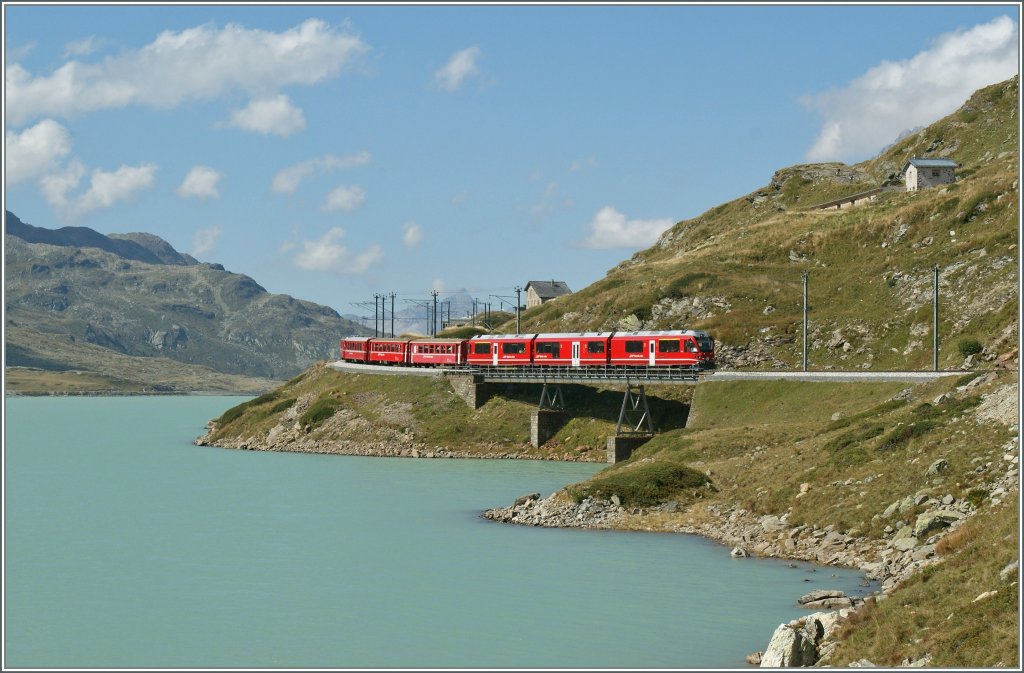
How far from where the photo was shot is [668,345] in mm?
102875

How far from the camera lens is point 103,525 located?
69.6 m

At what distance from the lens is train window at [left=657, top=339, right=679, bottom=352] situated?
102312mm

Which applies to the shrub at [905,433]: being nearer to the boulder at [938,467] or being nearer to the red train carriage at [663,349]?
the boulder at [938,467]

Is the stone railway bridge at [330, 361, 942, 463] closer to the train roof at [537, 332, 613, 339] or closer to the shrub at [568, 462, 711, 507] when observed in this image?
the train roof at [537, 332, 613, 339]

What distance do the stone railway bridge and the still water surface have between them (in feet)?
54.6

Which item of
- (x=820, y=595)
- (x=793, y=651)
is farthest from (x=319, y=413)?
(x=793, y=651)

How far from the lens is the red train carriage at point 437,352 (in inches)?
4904

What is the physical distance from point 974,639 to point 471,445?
81.7 meters

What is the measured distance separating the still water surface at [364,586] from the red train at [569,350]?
23350 millimetres

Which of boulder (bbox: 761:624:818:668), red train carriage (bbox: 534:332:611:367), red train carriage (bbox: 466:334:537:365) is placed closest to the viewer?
boulder (bbox: 761:624:818:668)

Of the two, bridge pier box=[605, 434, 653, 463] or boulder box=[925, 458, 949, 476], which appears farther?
bridge pier box=[605, 434, 653, 463]

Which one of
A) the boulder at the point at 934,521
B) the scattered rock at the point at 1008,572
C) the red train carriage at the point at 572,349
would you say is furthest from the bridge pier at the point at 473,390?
the scattered rock at the point at 1008,572

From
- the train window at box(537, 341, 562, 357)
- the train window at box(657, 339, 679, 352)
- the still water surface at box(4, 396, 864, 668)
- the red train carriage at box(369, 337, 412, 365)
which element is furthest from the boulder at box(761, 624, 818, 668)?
the red train carriage at box(369, 337, 412, 365)

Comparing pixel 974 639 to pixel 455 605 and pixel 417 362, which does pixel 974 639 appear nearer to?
pixel 455 605
